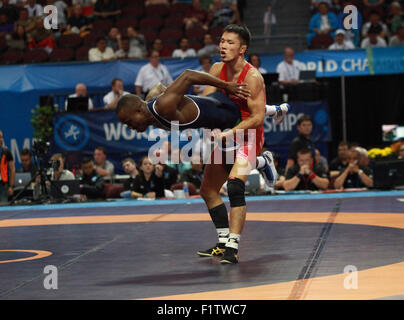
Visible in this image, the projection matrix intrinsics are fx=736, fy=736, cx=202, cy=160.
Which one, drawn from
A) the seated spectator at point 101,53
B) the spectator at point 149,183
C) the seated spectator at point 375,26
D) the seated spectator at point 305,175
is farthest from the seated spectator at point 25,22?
the seated spectator at point 305,175

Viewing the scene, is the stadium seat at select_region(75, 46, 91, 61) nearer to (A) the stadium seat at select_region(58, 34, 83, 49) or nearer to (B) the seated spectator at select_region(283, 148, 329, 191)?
(A) the stadium seat at select_region(58, 34, 83, 49)

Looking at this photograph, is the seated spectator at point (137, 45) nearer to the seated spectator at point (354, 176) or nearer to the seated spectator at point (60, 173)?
the seated spectator at point (60, 173)

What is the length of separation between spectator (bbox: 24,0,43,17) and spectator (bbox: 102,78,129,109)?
4632 millimetres

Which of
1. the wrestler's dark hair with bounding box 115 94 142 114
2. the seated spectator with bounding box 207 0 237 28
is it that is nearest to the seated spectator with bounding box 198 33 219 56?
the seated spectator with bounding box 207 0 237 28

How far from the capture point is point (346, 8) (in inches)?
572

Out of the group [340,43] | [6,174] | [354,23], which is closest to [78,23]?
[6,174]

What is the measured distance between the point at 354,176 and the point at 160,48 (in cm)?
538

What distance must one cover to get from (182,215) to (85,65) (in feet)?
20.3

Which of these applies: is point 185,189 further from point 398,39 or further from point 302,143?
point 398,39

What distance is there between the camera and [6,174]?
11.8 m

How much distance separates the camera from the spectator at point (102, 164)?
39.8 ft
